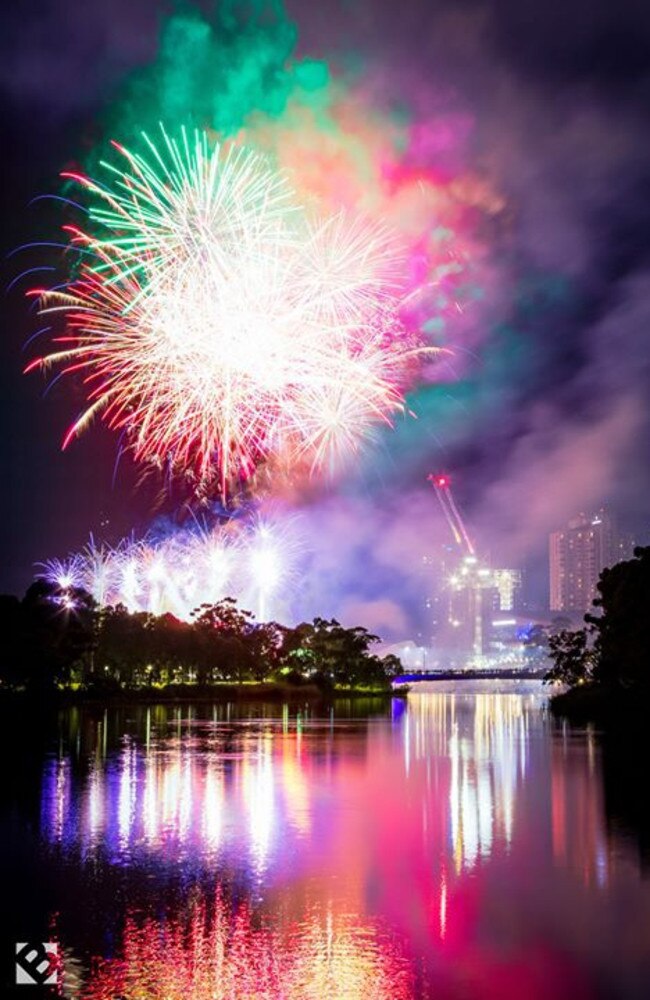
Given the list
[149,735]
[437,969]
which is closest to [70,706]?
[149,735]

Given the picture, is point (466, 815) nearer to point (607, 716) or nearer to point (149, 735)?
point (149, 735)

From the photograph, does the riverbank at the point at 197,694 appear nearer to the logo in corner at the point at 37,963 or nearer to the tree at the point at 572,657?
the tree at the point at 572,657

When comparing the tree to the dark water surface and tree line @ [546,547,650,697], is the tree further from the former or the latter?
the dark water surface

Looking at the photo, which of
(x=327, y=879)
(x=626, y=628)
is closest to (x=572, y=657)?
(x=626, y=628)

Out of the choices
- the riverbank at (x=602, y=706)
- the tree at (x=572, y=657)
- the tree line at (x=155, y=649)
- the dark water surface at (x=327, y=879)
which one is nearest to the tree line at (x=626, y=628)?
the riverbank at (x=602, y=706)

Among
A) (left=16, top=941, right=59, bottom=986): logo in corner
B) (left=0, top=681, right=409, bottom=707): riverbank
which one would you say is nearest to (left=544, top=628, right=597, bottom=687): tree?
(left=0, top=681, right=409, bottom=707): riverbank

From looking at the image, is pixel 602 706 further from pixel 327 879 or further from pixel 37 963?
pixel 37 963
